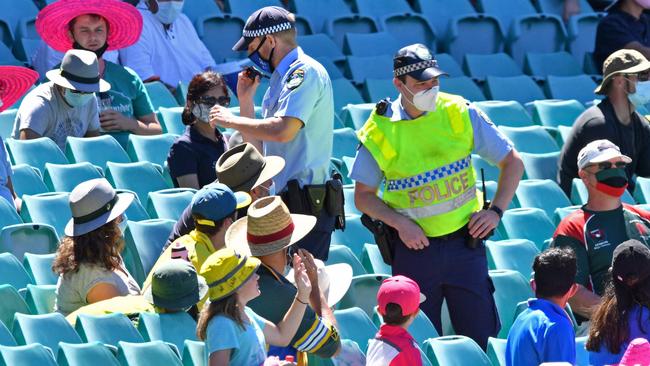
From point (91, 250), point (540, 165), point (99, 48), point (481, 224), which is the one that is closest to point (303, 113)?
point (481, 224)

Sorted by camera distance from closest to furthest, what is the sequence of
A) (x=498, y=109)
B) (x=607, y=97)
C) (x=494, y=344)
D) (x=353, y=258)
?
(x=494, y=344)
(x=353, y=258)
(x=607, y=97)
(x=498, y=109)

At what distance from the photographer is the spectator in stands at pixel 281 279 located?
4.91 m

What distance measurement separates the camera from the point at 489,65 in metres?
9.62

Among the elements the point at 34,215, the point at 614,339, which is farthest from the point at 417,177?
the point at 34,215

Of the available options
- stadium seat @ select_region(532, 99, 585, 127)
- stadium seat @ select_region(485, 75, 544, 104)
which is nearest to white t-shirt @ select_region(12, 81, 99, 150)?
stadium seat @ select_region(532, 99, 585, 127)

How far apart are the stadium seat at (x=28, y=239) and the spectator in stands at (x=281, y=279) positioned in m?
1.36

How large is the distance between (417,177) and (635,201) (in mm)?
1933

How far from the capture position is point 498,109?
8547 mm

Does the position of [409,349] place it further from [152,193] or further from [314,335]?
[152,193]

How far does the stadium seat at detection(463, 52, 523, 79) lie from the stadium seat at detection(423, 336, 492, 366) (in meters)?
4.08

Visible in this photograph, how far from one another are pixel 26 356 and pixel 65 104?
2.25 meters

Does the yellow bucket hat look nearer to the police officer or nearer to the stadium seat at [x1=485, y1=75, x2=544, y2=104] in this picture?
the police officer

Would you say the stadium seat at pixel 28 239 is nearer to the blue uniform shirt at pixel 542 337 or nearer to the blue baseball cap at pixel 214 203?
the blue baseball cap at pixel 214 203

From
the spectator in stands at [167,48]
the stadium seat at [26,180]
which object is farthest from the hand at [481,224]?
the spectator in stands at [167,48]
